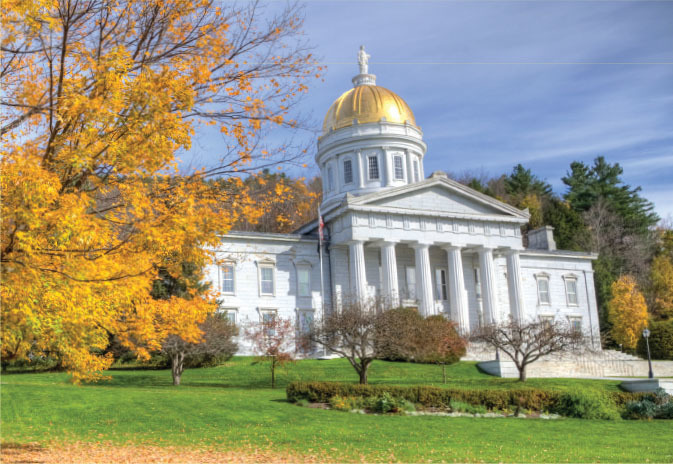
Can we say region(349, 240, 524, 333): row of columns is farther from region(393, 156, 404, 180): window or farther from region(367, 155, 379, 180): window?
region(367, 155, 379, 180): window

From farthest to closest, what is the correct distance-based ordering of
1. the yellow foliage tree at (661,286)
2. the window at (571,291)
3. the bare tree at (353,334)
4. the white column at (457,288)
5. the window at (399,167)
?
1. the yellow foliage tree at (661,286)
2. the window at (571,291)
3. the window at (399,167)
4. the white column at (457,288)
5. the bare tree at (353,334)

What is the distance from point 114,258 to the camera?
1081 cm

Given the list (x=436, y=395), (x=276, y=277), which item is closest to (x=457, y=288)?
(x=276, y=277)

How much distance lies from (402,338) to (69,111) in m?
22.4

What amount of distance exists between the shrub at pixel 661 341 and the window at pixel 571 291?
32.8 feet

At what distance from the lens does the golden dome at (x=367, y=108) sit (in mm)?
58938

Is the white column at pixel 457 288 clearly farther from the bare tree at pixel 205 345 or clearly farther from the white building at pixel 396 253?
the bare tree at pixel 205 345

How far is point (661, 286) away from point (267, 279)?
40.8 metres

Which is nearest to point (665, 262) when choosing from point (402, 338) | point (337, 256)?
point (337, 256)

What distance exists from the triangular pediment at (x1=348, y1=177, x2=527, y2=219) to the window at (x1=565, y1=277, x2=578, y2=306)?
979 centimetres

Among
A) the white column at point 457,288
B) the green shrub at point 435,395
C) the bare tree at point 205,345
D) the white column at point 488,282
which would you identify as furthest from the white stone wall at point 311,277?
the green shrub at point 435,395

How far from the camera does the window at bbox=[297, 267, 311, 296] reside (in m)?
50.2

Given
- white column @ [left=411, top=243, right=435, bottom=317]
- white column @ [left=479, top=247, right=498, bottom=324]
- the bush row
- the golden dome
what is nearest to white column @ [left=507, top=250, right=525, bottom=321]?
white column @ [left=479, top=247, right=498, bottom=324]

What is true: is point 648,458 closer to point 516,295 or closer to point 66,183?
point 66,183
